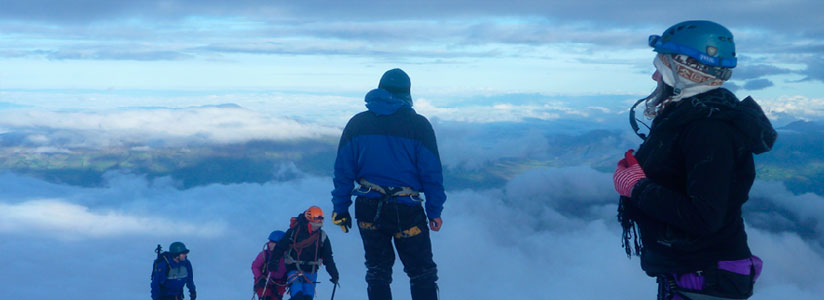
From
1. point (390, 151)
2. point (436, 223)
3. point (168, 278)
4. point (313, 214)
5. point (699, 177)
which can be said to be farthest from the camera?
point (168, 278)

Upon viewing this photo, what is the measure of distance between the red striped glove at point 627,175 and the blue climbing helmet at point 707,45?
780mm

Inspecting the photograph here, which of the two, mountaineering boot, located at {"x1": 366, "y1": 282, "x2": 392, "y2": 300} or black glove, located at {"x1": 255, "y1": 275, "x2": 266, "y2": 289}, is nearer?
mountaineering boot, located at {"x1": 366, "y1": 282, "x2": 392, "y2": 300}

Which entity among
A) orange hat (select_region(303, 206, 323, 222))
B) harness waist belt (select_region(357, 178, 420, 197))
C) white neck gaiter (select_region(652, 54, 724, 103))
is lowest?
orange hat (select_region(303, 206, 323, 222))

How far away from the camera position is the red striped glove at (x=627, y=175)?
3.95m

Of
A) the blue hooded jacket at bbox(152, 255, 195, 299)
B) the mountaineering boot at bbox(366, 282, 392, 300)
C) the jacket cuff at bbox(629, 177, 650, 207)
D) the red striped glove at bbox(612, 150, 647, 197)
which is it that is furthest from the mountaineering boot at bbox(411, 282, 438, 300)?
the blue hooded jacket at bbox(152, 255, 195, 299)

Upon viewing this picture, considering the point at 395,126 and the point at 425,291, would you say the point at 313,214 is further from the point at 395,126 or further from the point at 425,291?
the point at 395,126

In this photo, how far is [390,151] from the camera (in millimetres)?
6824

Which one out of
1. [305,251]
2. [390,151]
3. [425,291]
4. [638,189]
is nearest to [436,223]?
[425,291]

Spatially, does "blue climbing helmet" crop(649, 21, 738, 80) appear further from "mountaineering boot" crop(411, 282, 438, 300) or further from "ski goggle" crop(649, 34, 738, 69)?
"mountaineering boot" crop(411, 282, 438, 300)

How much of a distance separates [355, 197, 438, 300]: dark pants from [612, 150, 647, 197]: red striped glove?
10.4 feet

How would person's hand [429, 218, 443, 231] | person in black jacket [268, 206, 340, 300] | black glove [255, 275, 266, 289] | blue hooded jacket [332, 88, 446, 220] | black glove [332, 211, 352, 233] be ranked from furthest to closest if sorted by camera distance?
black glove [255, 275, 266, 289] < person in black jacket [268, 206, 340, 300] < black glove [332, 211, 352, 233] < person's hand [429, 218, 443, 231] < blue hooded jacket [332, 88, 446, 220]

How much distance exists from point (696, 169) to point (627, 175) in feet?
1.64

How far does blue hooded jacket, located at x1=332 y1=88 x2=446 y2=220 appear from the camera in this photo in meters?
6.83

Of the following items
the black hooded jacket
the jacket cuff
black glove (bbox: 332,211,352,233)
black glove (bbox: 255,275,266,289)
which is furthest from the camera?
black glove (bbox: 255,275,266,289)
